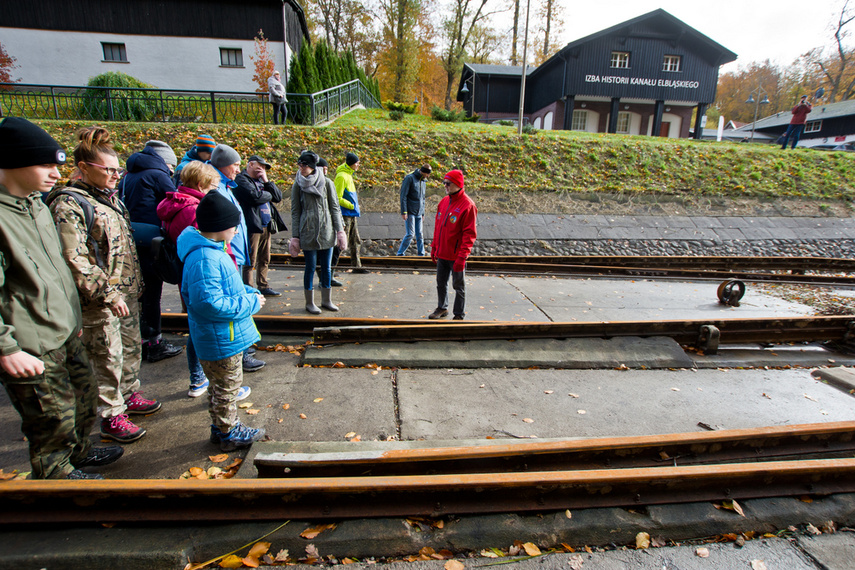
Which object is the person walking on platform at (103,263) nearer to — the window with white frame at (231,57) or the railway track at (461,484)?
the railway track at (461,484)

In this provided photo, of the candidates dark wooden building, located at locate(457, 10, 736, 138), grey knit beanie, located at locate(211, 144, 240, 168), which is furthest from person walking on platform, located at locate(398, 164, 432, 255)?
dark wooden building, located at locate(457, 10, 736, 138)

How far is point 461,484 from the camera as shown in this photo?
2500mm

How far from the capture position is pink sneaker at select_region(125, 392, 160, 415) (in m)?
3.55

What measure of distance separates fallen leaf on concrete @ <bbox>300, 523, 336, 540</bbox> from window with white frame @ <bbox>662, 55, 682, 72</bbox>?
3801 centimetres

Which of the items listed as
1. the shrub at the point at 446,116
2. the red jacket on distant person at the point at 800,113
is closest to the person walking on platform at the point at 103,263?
the shrub at the point at 446,116

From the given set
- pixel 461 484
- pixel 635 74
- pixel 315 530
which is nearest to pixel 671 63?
pixel 635 74

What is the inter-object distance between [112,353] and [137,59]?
30191mm

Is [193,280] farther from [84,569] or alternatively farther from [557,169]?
[557,169]

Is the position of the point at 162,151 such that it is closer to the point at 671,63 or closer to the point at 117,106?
the point at 117,106

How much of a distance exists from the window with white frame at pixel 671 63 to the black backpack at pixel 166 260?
1463 inches

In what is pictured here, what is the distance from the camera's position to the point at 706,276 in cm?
1035

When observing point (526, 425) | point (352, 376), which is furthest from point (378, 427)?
point (526, 425)

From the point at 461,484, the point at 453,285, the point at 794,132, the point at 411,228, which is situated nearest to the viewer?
the point at 461,484

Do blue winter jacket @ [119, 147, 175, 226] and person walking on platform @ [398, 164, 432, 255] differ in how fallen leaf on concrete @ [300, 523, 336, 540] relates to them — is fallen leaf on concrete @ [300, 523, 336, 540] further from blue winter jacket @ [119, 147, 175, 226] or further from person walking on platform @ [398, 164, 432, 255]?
person walking on platform @ [398, 164, 432, 255]
